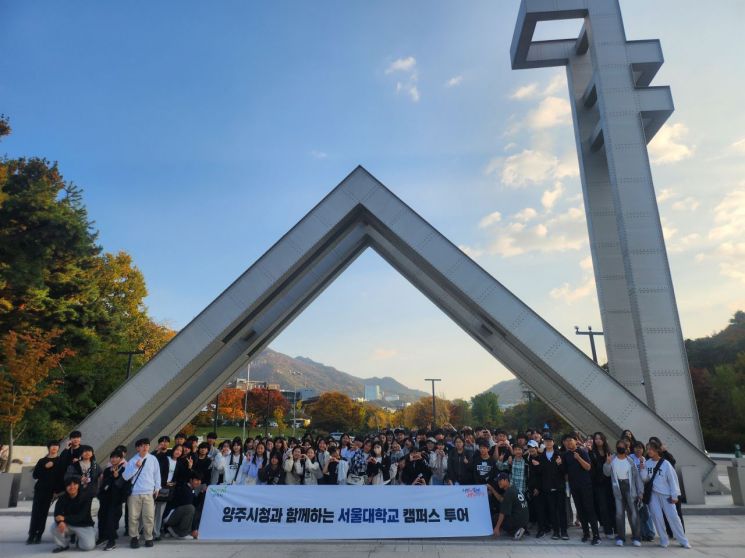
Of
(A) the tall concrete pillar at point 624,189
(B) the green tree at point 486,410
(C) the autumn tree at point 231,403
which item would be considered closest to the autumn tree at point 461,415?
(B) the green tree at point 486,410

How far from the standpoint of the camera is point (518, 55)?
22.5 meters

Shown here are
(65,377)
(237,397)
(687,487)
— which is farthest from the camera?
(237,397)

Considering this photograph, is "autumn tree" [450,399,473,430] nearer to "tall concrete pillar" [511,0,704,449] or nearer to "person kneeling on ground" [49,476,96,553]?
"tall concrete pillar" [511,0,704,449]

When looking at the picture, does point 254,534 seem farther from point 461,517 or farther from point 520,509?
point 520,509

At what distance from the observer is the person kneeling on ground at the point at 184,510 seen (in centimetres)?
862

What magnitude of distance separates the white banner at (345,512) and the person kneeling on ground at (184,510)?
17.7 inches

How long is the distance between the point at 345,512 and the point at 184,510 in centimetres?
317

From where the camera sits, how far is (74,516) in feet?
26.1

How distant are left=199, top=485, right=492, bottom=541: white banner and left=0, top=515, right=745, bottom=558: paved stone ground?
0.21m

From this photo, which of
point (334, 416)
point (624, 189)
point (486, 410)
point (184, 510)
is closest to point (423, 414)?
point (486, 410)

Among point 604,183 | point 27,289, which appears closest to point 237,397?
point 27,289

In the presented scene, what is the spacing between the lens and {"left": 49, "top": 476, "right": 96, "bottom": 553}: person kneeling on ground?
785cm

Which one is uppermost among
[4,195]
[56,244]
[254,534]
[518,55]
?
[518,55]

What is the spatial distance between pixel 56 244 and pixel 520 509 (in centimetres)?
2327
